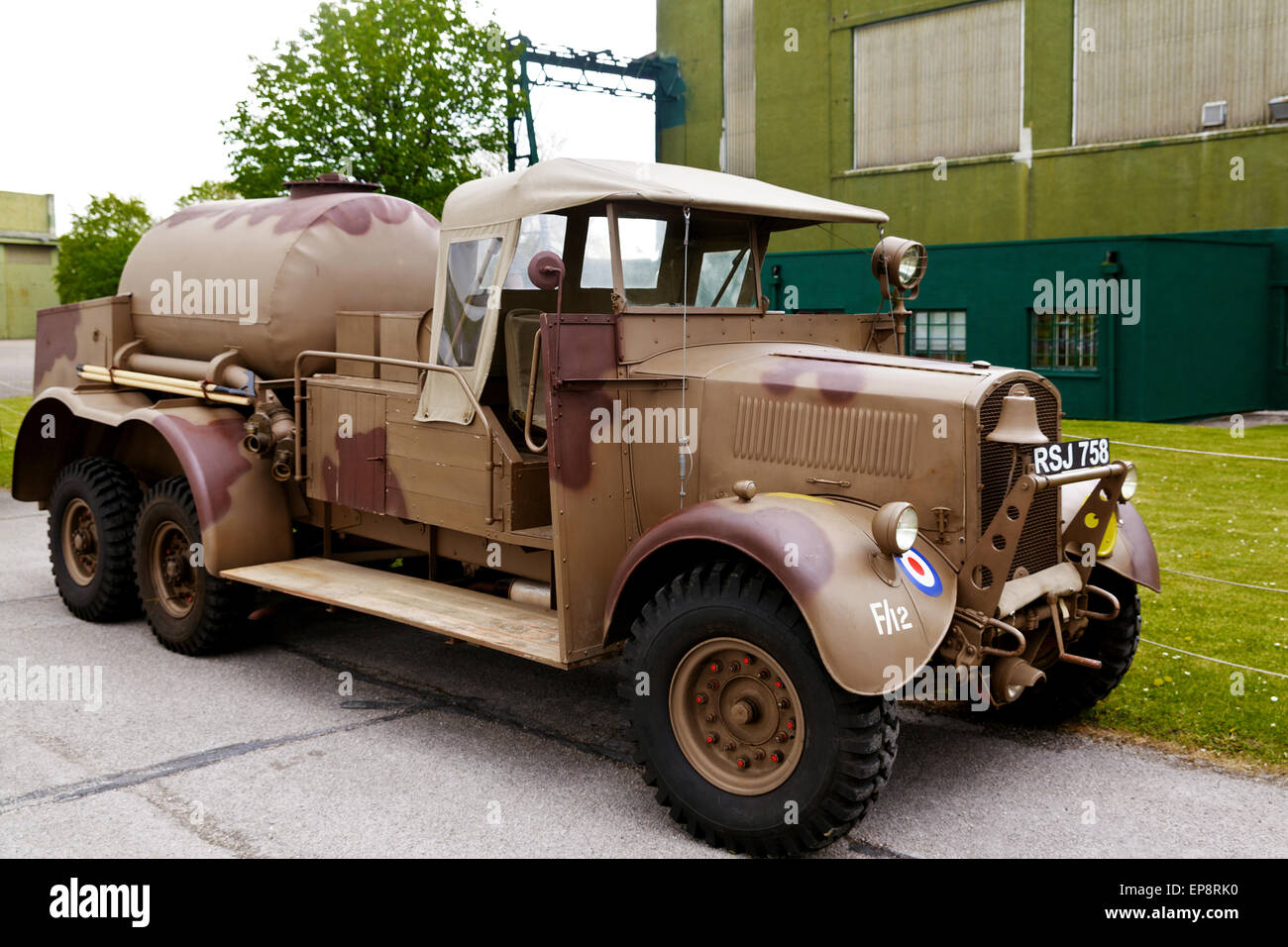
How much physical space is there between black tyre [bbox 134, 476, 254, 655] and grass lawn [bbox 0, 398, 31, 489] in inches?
245

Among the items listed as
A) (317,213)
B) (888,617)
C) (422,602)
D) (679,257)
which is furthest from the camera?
(317,213)

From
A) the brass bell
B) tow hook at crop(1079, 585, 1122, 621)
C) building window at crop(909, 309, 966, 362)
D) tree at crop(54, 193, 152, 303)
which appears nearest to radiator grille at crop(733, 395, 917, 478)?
the brass bell

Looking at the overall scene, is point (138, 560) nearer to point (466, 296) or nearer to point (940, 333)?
point (466, 296)

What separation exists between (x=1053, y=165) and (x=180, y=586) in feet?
75.9

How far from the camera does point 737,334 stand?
5.76 metres

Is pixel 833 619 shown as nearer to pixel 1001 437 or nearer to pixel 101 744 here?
pixel 1001 437

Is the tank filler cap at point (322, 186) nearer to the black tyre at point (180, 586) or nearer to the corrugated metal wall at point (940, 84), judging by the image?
the black tyre at point (180, 586)

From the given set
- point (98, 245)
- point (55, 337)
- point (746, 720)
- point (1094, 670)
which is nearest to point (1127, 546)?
point (1094, 670)

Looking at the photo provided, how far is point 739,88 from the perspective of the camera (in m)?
31.8

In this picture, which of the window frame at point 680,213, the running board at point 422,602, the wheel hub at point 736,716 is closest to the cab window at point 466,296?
the window frame at point 680,213

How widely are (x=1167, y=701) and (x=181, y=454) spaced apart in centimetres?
556

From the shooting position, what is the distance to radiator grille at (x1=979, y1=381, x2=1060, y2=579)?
15.3ft

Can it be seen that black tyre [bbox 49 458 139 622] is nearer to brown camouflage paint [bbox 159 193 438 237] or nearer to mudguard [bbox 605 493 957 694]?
brown camouflage paint [bbox 159 193 438 237]
